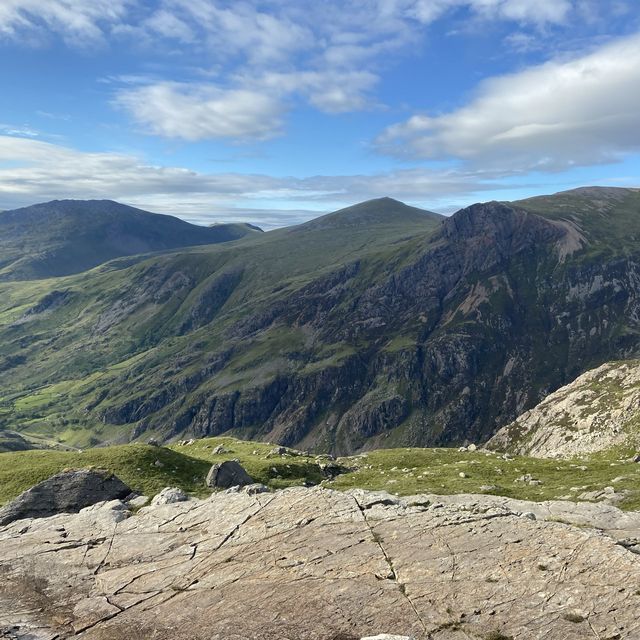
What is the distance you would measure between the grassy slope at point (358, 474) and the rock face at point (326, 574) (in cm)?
1366

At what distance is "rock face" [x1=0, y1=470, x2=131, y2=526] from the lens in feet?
134

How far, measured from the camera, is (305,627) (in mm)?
21141

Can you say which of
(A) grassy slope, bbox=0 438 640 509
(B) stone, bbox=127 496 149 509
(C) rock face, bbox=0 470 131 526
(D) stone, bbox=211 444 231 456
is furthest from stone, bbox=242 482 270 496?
(D) stone, bbox=211 444 231 456

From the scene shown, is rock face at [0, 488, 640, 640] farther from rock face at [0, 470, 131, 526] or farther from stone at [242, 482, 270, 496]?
rock face at [0, 470, 131, 526]

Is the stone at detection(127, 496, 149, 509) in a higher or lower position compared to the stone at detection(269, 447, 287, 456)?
higher

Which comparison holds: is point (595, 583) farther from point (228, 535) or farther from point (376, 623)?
point (228, 535)

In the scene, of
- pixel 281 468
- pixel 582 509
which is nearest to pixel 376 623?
pixel 582 509

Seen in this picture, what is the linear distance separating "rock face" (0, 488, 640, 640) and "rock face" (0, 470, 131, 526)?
5757 millimetres

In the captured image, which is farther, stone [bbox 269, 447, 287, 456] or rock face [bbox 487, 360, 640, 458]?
rock face [bbox 487, 360, 640, 458]

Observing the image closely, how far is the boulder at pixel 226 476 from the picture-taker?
1916 inches

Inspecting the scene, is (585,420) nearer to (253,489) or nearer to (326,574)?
(253,489)

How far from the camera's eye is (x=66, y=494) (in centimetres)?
4228

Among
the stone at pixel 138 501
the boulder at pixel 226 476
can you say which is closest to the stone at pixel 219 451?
the boulder at pixel 226 476

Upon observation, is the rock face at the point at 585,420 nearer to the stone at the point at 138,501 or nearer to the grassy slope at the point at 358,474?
the grassy slope at the point at 358,474
